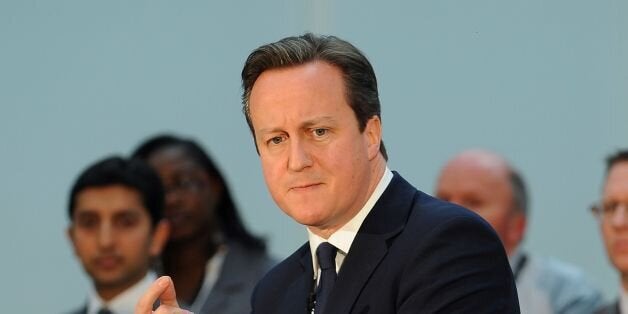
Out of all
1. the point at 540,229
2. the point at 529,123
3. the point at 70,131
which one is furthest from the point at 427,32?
the point at 70,131

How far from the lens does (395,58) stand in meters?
6.30

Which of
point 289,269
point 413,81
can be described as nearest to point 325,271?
point 289,269

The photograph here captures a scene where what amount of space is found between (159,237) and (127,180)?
248 mm

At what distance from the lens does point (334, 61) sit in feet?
9.41

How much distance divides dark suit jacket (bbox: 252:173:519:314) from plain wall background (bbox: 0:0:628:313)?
3.33 m

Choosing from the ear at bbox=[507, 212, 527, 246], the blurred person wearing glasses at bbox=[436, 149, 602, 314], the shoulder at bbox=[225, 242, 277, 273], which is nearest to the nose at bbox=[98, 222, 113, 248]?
Answer: the shoulder at bbox=[225, 242, 277, 273]

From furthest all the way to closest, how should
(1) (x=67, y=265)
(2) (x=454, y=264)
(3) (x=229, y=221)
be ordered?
1. (1) (x=67, y=265)
2. (3) (x=229, y=221)
3. (2) (x=454, y=264)

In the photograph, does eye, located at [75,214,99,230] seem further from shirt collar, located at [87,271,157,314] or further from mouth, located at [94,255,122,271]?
shirt collar, located at [87,271,157,314]

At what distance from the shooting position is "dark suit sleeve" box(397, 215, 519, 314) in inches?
104

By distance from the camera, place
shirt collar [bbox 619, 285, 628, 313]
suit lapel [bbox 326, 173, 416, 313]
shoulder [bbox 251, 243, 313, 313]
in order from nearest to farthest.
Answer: suit lapel [bbox 326, 173, 416, 313], shoulder [bbox 251, 243, 313, 313], shirt collar [bbox 619, 285, 628, 313]

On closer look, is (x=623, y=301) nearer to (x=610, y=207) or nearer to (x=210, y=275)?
(x=610, y=207)

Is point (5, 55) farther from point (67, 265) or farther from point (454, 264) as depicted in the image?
point (454, 264)

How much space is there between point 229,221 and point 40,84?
114cm

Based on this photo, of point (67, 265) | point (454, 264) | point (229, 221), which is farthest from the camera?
point (67, 265)
